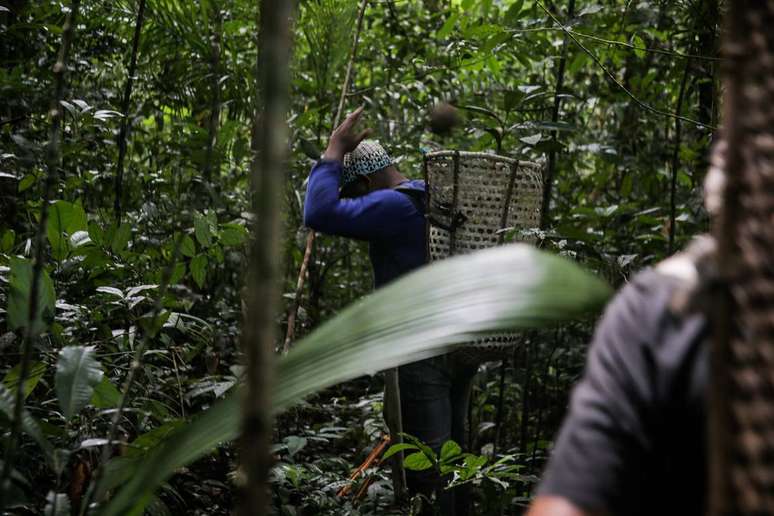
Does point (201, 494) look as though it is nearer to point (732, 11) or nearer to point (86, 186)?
point (86, 186)

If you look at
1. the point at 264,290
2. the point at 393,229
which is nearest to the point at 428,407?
the point at 393,229

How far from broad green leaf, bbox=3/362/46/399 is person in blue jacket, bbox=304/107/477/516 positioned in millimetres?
1148

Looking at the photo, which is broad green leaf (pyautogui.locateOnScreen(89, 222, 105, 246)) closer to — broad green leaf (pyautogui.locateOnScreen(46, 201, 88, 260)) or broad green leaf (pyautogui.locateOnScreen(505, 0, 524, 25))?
broad green leaf (pyautogui.locateOnScreen(46, 201, 88, 260))

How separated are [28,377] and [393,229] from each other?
4.48 ft

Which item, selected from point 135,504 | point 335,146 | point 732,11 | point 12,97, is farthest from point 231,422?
point 12,97

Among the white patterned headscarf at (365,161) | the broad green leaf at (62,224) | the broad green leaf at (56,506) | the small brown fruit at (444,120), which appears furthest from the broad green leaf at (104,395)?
the small brown fruit at (444,120)

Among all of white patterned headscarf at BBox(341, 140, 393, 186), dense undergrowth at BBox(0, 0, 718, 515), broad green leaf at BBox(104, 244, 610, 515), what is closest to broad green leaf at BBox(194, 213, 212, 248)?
dense undergrowth at BBox(0, 0, 718, 515)

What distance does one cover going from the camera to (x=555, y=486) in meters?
0.73

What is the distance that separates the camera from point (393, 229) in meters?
2.59

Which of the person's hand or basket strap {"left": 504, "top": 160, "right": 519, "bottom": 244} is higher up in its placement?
the person's hand

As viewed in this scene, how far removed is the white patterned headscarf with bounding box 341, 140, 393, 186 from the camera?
276cm

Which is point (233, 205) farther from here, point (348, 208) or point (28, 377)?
point (28, 377)

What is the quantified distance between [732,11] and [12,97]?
2732 millimetres

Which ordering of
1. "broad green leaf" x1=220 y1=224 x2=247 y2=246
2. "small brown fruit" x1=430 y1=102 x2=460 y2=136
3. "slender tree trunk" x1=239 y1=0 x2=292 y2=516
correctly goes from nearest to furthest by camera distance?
"slender tree trunk" x1=239 y1=0 x2=292 y2=516 < "broad green leaf" x1=220 y1=224 x2=247 y2=246 < "small brown fruit" x1=430 y1=102 x2=460 y2=136
